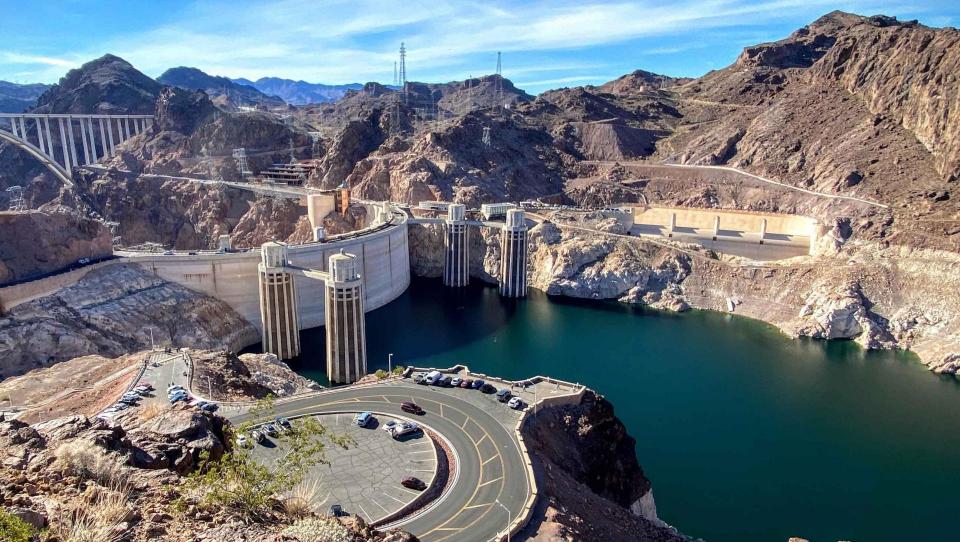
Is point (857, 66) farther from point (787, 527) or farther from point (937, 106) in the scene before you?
point (787, 527)

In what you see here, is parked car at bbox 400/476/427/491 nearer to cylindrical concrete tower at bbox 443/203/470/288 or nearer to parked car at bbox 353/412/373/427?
parked car at bbox 353/412/373/427

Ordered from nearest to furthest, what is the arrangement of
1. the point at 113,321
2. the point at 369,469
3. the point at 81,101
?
the point at 369,469
the point at 113,321
the point at 81,101

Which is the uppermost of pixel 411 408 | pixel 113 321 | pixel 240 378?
pixel 411 408

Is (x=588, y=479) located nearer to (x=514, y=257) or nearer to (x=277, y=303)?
(x=277, y=303)

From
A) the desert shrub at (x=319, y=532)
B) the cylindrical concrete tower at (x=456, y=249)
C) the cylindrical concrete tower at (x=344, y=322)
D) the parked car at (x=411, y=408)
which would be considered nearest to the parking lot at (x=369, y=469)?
the parked car at (x=411, y=408)

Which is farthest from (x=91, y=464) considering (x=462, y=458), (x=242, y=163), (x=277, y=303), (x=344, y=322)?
(x=242, y=163)
